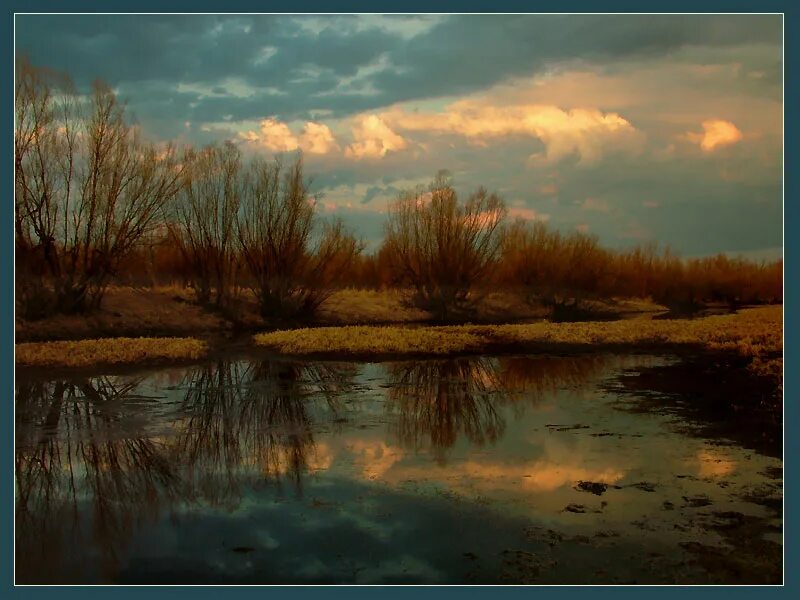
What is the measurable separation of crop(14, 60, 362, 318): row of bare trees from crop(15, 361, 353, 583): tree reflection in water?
2071mm

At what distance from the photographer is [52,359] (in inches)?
396

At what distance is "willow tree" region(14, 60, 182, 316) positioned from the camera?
937cm

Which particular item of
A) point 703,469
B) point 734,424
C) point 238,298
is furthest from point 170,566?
point 238,298

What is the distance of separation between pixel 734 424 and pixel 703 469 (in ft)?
6.02

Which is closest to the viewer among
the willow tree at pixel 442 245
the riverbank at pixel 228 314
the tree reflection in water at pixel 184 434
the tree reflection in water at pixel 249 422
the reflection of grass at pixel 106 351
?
the tree reflection in water at pixel 184 434

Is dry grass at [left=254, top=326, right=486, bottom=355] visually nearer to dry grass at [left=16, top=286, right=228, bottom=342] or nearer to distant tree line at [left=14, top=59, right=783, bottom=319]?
dry grass at [left=16, top=286, right=228, bottom=342]

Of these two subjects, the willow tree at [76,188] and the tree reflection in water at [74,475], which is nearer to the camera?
the tree reflection in water at [74,475]

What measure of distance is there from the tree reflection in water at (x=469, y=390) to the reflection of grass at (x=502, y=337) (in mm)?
1383

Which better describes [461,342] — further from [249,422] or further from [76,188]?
[76,188]

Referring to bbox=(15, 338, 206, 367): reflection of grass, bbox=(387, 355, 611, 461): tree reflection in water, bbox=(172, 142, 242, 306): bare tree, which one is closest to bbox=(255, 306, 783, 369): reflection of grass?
bbox=(387, 355, 611, 461): tree reflection in water

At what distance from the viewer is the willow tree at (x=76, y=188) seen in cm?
937

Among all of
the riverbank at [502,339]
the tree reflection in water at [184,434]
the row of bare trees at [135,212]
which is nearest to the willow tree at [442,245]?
the row of bare trees at [135,212]

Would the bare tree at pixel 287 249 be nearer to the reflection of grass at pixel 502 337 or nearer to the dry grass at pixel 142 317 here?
the reflection of grass at pixel 502 337

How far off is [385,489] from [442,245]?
1338cm
